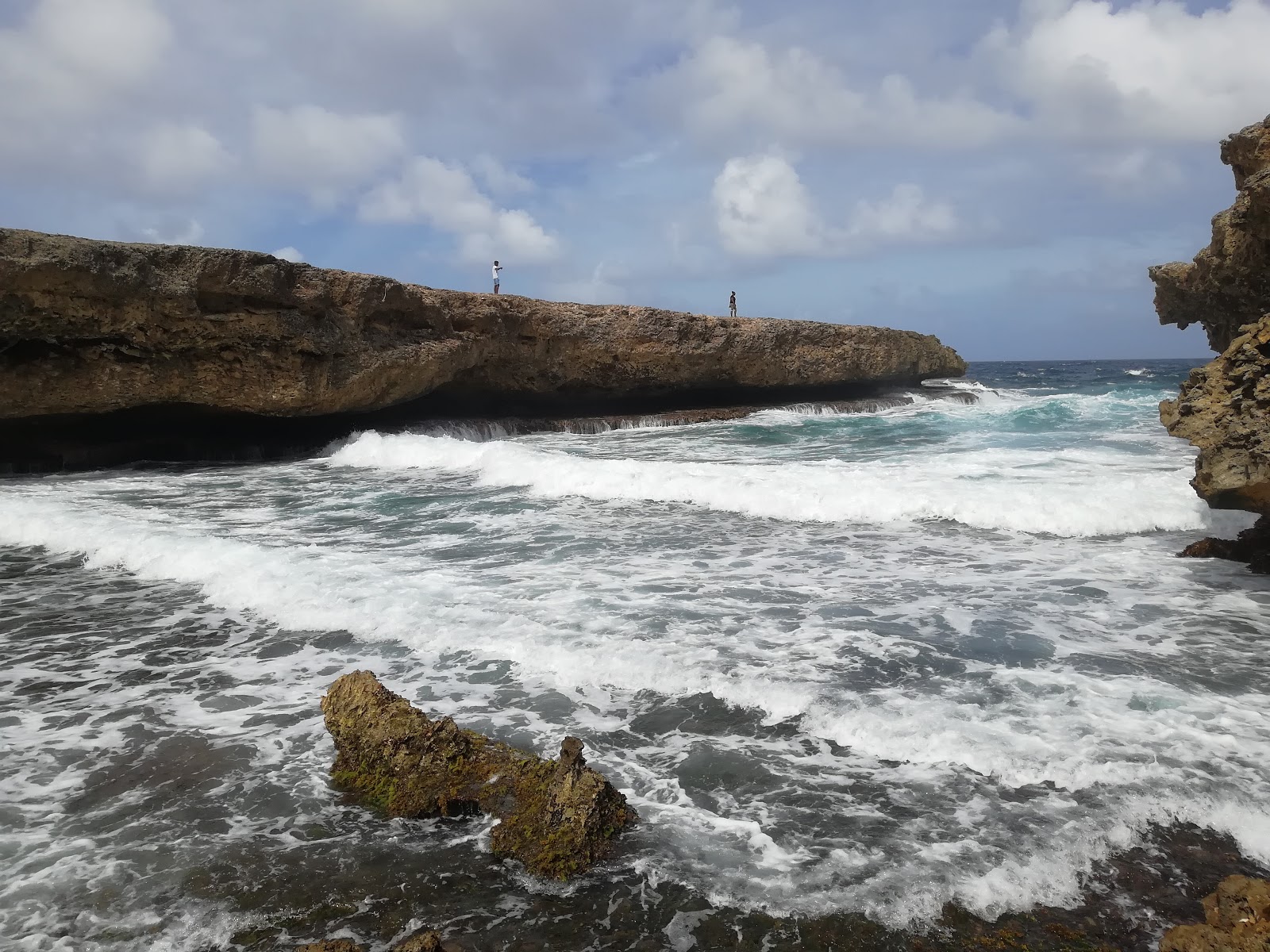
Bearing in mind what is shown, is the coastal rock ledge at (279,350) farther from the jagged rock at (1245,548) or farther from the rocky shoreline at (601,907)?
the jagged rock at (1245,548)

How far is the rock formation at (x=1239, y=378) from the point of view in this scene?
5.20 metres

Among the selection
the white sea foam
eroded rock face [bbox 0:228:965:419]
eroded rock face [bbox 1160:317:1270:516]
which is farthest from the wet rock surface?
eroded rock face [bbox 0:228:965:419]

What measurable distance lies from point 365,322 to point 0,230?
547 cm

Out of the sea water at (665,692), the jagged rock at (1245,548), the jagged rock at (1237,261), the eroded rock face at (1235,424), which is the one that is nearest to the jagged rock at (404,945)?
the sea water at (665,692)

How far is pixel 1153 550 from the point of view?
658cm

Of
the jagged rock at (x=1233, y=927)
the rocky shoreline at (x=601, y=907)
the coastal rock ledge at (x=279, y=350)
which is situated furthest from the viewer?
Answer: the coastal rock ledge at (x=279, y=350)

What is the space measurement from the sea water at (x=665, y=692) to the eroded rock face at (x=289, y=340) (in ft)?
16.7

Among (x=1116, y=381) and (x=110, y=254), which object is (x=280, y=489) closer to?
(x=110, y=254)

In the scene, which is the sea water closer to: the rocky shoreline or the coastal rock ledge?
the rocky shoreline

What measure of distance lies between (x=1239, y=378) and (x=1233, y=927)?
4.54m

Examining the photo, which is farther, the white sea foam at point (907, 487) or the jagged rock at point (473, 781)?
the white sea foam at point (907, 487)

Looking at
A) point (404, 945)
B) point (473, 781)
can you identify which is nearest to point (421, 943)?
point (404, 945)

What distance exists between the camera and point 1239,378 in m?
5.41

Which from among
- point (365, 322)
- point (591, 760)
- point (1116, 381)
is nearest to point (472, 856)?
point (591, 760)
